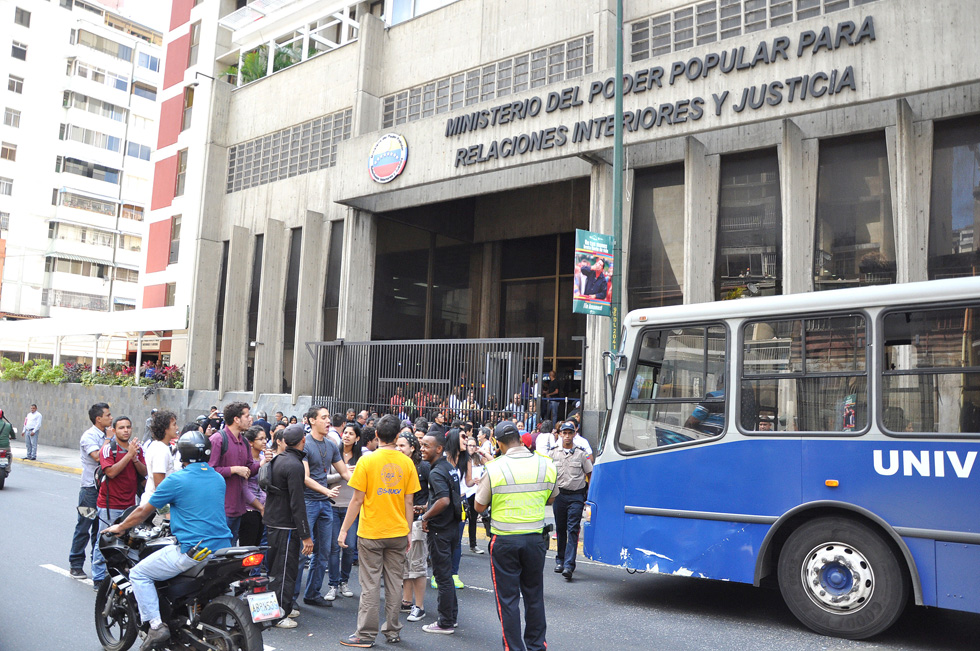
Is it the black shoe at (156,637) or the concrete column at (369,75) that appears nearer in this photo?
the black shoe at (156,637)

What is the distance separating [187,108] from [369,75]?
562 inches

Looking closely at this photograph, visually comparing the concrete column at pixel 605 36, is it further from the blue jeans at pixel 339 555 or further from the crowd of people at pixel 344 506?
the blue jeans at pixel 339 555

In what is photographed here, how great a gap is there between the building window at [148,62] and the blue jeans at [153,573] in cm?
6345

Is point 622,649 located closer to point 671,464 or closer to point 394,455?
point 671,464

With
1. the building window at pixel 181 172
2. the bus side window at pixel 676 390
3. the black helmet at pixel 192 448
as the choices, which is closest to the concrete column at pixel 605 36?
the bus side window at pixel 676 390

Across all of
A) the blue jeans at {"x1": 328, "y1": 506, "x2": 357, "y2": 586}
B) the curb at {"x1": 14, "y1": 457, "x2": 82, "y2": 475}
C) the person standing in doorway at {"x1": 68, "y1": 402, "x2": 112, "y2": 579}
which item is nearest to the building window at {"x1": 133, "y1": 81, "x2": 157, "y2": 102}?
the curb at {"x1": 14, "y1": 457, "x2": 82, "y2": 475}

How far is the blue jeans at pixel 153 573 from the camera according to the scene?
522 cm

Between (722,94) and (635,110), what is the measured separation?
1820 millimetres

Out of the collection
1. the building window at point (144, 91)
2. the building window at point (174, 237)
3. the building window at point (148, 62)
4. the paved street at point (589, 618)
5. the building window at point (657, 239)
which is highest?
the building window at point (148, 62)

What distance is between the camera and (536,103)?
55.7 ft

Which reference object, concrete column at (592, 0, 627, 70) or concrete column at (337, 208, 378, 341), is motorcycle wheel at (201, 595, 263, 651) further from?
concrete column at (337, 208, 378, 341)

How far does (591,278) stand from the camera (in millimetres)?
12906

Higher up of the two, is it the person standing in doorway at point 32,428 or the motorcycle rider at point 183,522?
the motorcycle rider at point 183,522

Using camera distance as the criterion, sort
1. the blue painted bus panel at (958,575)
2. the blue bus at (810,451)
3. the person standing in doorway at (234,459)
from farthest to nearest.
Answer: the person standing in doorway at (234,459) → the blue bus at (810,451) → the blue painted bus panel at (958,575)
